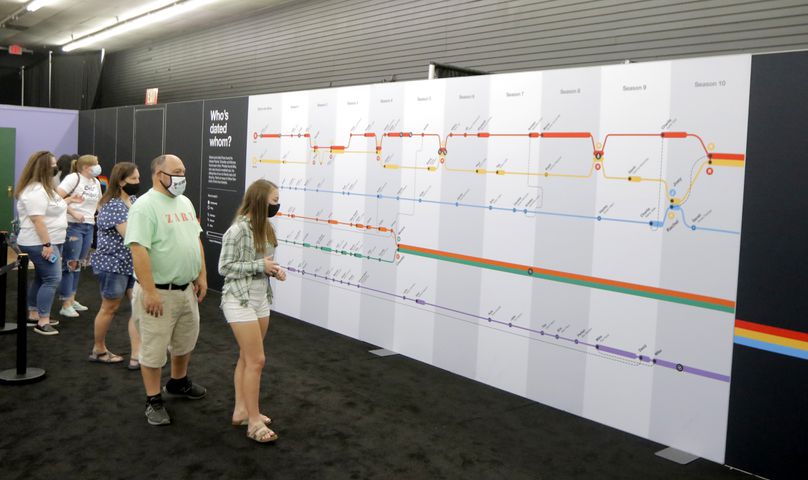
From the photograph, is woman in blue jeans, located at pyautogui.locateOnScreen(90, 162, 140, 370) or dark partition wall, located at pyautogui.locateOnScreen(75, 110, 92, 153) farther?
dark partition wall, located at pyautogui.locateOnScreen(75, 110, 92, 153)

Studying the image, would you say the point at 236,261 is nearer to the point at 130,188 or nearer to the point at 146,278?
the point at 146,278

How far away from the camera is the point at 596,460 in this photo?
3678 millimetres

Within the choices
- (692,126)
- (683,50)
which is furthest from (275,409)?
(683,50)

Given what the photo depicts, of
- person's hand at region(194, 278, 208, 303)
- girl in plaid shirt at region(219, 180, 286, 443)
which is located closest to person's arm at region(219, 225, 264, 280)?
girl in plaid shirt at region(219, 180, 286, 443)

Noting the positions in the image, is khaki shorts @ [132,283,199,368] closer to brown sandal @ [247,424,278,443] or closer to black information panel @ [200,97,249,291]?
brown sandal @ [247,424,278,443]

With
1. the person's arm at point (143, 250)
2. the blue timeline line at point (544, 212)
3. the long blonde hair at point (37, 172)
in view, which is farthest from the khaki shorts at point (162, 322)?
the blue timeline line at point (544, 212)

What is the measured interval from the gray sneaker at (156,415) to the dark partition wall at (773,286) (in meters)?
3.16

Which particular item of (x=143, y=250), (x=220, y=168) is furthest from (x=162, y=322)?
(x=220, y=168)

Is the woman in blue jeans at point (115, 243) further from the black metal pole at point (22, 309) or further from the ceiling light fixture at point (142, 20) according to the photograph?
the ceiling light fixture at point (142, 20)

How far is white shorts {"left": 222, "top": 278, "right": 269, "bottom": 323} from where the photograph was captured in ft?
11.4

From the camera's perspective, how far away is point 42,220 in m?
5.18

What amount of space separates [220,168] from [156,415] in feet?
15.1

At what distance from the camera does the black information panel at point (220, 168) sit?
7.66 metres

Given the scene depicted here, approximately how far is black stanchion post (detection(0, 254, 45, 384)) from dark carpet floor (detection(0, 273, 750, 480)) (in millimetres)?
103
